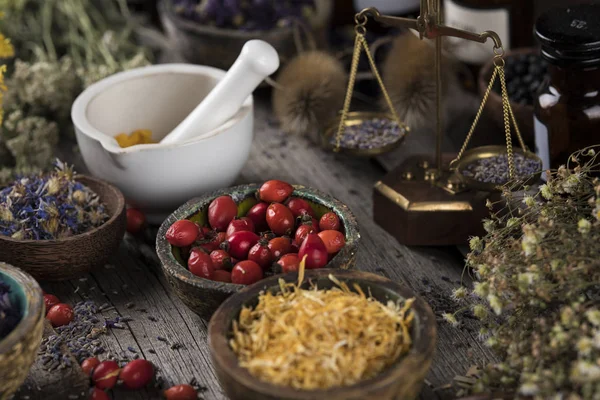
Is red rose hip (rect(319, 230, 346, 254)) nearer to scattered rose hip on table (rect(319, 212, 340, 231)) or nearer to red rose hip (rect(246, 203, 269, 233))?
scattered rose hip on table (rect(319, 212, 340, 231))

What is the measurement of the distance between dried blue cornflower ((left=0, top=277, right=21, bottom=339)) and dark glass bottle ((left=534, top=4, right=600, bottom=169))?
47.9 inches

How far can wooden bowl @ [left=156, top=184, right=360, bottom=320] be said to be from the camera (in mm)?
1619

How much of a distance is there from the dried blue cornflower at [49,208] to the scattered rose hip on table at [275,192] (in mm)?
381

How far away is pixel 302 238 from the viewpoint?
1.74 metres

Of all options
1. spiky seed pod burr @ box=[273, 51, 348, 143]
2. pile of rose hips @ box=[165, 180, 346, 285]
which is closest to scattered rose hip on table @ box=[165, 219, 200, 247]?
pile of rose hips @ box=[165, 180, 346, 285]

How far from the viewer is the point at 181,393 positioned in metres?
1.58

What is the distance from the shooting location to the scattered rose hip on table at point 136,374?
63.8 inches

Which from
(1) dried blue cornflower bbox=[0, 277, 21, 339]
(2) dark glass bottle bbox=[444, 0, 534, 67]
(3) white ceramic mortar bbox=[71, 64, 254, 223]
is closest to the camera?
(1) dried blue cornflower bbox=[0, 277, 21, 339]

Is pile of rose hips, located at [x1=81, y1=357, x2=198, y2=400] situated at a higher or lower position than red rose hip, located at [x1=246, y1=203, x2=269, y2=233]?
lower

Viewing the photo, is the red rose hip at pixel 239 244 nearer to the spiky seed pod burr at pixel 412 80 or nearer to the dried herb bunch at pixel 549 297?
the dried herb bunch at pixel 549 297

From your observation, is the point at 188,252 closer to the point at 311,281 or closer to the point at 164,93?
the point at 311,281

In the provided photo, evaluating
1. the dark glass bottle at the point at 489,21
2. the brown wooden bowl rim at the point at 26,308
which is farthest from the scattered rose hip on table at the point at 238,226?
the dark glass bottle at the point at 489,21

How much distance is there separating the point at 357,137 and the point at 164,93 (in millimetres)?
562

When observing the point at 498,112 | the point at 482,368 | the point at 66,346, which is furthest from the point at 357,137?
the point at 66,346
